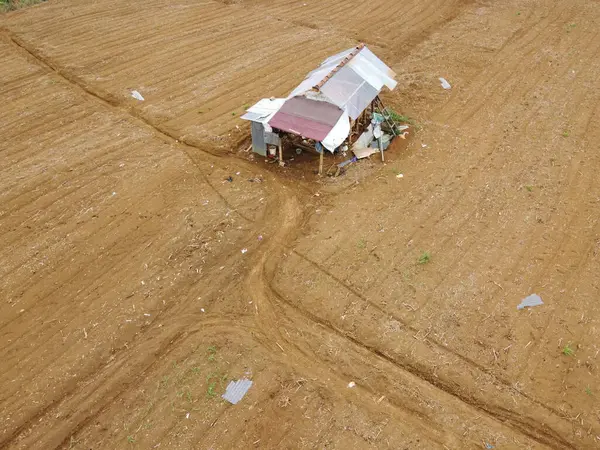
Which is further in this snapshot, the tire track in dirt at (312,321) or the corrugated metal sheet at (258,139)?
the corrugated metal sheet at (258,139)

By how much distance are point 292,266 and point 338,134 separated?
3.84 m

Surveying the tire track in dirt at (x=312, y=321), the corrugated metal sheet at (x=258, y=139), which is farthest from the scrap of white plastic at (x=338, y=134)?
the corrugated metal sheet at (x=258, y=139)

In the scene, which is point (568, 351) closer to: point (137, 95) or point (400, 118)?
point (400, 118)

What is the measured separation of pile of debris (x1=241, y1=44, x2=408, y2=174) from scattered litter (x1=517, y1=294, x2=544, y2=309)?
5.50 meters

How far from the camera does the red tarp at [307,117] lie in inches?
445

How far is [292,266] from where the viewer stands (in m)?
9.69

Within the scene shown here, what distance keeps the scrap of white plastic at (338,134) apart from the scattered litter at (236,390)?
611cm

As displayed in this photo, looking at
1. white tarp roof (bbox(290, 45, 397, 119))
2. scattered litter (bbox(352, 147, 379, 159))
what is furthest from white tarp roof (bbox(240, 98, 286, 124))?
scattered litter (bbox(352, 147, 379, 159))

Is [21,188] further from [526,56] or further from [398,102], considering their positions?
[526,56]

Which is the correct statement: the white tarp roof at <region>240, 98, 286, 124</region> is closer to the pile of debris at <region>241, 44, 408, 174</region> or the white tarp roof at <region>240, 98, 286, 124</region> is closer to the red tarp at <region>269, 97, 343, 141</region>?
the pile of debris at <region>241, 44, 408, 174</region>

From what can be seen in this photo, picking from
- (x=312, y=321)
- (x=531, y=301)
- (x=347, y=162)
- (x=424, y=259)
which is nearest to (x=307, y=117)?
(x=347, y=162)

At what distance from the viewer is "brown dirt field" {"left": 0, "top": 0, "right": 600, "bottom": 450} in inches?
292

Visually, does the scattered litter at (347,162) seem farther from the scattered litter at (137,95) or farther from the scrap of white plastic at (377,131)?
the scattered litter at (137,95)

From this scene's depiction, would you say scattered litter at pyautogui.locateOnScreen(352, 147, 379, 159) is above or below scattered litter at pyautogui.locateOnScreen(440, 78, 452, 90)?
below
